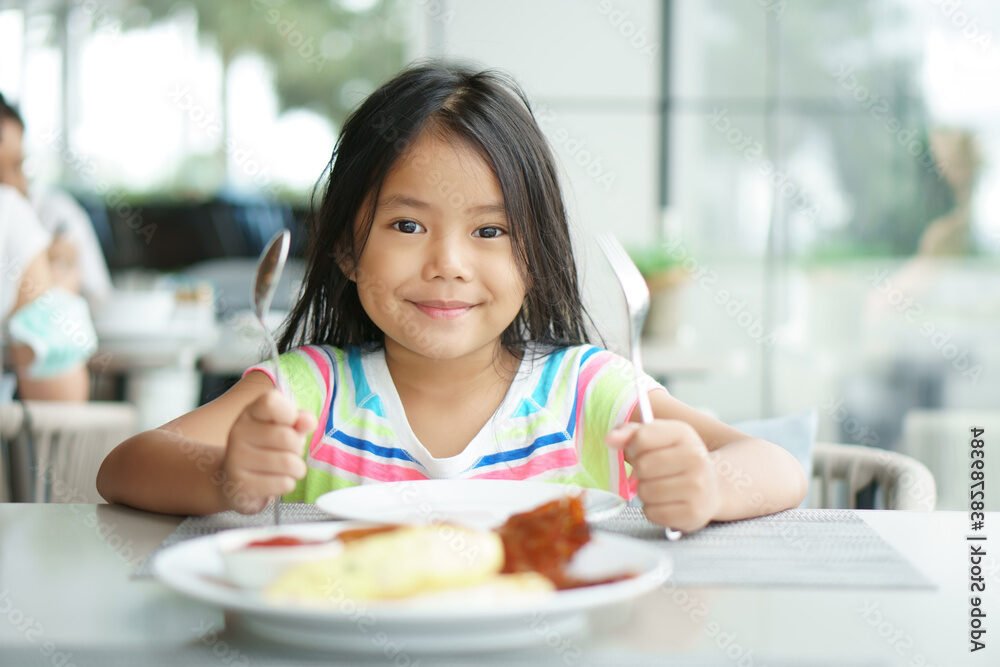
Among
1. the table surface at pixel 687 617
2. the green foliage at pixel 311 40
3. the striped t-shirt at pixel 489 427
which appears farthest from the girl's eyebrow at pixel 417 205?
the green foliage at pixel 311 40

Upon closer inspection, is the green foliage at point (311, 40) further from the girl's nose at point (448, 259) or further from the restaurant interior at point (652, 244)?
the girl's nose at point (448, 259)

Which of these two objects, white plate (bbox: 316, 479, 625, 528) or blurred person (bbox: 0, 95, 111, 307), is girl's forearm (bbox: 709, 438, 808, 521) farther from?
blurred person (bbox: 0, 95, 111, 307)

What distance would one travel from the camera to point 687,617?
631 mm

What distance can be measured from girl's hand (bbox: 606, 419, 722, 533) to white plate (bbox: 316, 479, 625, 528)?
3 centimetres

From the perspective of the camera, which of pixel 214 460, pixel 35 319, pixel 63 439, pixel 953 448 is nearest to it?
pixel 214 460

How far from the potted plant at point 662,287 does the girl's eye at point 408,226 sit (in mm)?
1801

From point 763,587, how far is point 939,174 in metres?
3.05

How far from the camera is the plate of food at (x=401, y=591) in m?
0.55

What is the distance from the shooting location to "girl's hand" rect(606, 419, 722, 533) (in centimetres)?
82

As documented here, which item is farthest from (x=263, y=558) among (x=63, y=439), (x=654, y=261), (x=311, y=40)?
(x=311, y=40)

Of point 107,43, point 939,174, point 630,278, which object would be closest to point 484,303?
point 630,278

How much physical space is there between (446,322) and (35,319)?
1573mm

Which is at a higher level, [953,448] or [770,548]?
[770,548]

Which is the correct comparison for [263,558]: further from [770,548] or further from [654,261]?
[654,261]
